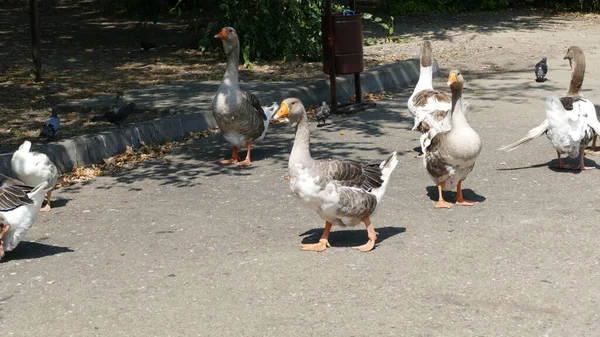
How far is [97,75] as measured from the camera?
14.7m

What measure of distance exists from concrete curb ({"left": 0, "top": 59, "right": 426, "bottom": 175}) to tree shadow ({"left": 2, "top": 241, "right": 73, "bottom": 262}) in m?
1.90

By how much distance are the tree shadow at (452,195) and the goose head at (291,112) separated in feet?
6.36

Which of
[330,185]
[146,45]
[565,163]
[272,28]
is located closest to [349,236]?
[330,185]

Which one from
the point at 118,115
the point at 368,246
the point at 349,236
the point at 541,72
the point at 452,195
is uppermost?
the point at 118,115

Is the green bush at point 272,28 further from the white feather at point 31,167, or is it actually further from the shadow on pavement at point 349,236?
the shadow on pavement at point 349,236

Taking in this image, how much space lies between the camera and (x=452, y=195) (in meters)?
8.49

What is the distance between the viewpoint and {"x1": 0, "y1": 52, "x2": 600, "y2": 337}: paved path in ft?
18.1

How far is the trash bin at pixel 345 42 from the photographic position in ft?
41.2

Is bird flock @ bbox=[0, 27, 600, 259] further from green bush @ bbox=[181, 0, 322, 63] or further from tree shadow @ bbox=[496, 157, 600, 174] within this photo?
green bush @ bbox=[181, 0, 322, 63]

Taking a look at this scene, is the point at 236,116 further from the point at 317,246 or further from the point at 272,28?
the point at 272,28

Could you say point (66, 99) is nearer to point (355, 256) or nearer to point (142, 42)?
point (142, 42)

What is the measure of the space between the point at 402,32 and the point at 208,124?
10248mm

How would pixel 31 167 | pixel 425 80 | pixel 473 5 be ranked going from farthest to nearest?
pixel 473 5 < pixel 425 80 < pixel 31 167

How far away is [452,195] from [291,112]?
2.23 m
